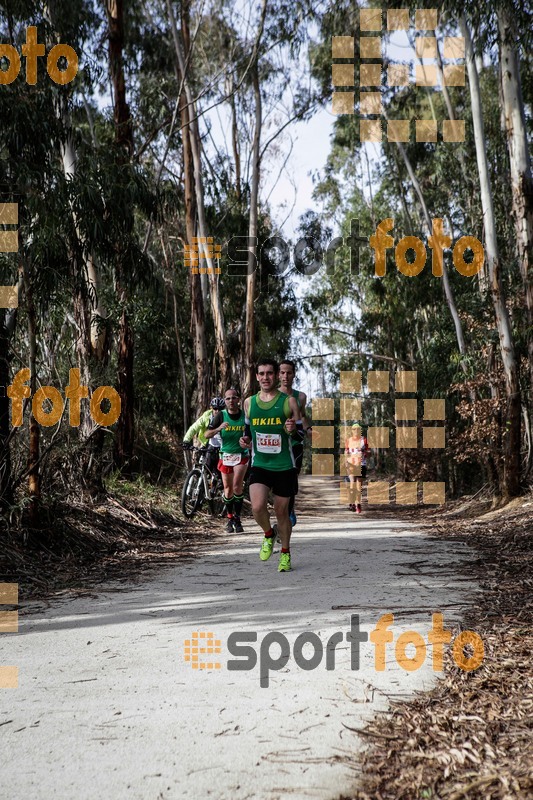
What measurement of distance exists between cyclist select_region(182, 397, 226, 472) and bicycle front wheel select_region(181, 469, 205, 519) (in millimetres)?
279

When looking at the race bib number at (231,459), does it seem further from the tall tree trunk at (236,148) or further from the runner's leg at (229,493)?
the tall tree trunk at (236,148)

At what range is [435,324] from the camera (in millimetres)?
20406

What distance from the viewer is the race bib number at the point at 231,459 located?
34.1ft

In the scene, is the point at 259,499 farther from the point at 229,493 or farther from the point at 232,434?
the point at 229,493

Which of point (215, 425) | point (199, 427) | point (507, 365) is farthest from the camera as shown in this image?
point (507, 365)

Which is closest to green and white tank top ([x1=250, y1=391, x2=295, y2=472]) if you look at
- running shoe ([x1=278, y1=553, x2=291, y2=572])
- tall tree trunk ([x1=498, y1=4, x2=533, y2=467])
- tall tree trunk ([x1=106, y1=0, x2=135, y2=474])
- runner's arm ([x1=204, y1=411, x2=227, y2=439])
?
running shoe ([x1=278, y1=553, x2=291, y2=572])

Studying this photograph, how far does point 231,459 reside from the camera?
34.2 feet

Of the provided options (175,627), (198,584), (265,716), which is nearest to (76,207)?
(198,584)

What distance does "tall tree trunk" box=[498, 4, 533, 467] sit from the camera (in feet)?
36.6

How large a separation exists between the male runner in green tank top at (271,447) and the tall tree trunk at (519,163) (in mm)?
5268

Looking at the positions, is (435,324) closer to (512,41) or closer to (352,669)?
(512,41)

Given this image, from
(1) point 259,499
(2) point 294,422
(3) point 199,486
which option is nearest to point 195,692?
(2) point 294,422

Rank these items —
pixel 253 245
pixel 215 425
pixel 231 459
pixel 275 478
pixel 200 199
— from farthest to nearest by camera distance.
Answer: pixel 253 245
pixel 200 199
pixel 215 425
pixel 231 459
pixel 275 478

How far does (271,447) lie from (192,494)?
17.6ft
